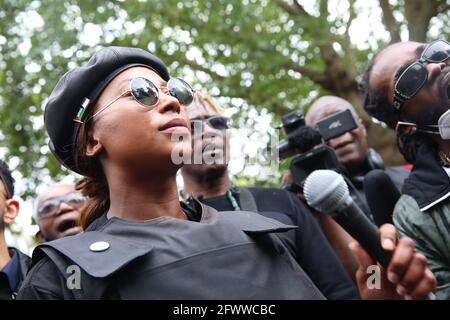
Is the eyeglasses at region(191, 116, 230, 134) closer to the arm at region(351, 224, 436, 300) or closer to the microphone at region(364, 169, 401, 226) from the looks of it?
the microphone at region(364, 169, 401, 226)

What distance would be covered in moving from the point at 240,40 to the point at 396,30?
2501mm

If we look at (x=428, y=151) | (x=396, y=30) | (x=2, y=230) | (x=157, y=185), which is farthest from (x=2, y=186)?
(x=396, y=30)

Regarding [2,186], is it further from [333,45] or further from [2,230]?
[333,45]

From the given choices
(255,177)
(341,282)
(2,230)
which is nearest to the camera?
(341,282)

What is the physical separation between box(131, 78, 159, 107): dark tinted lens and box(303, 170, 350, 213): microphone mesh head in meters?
0.93

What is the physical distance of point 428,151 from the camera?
9.32 feet

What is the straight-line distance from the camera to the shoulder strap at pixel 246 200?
328cm

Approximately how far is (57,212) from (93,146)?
2.02 metres

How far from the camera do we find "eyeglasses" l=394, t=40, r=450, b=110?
2.71 meters

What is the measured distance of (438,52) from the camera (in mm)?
2711

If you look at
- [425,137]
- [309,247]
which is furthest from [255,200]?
[425,137]

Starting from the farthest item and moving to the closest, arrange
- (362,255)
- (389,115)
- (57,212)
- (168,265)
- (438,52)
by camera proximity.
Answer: (57,212) < (389,115) < (438,52) < (168,265) < (362,255)

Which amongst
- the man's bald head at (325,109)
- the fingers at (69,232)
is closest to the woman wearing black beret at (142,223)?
the fingers at (69,232)

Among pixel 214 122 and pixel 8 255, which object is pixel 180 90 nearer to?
pixel 214 122
